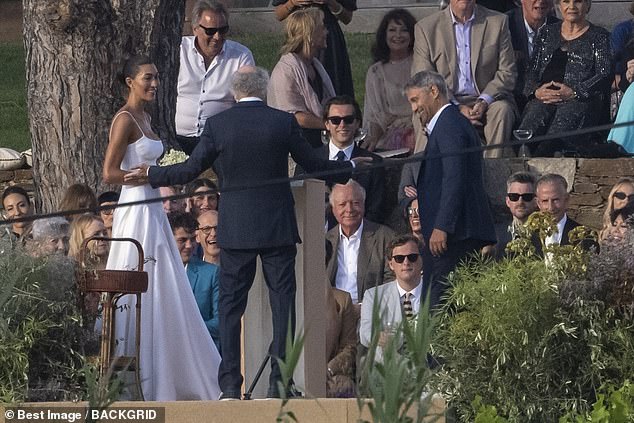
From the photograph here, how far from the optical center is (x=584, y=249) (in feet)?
27.2

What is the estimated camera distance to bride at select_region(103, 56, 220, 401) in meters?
9.36

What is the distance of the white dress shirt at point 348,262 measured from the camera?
10.3 meters

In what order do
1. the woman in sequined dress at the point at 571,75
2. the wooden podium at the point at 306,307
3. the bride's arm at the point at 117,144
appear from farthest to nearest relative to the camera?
the woman in sequined dress at the point at 571,75 < the bride's arm at the point at 117,144 < the wooden podium at the point at 306,307

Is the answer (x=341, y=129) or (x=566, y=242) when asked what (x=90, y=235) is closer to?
(x=341, y=129)

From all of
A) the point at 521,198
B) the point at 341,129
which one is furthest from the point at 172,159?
the point at 521,198

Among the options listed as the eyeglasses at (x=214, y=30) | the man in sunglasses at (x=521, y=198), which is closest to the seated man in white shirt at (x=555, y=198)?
the man in sunglasses at (x=521, y=198)

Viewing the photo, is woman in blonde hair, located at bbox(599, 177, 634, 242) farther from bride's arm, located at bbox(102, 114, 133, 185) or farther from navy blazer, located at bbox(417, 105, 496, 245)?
bride's arm, located at bbox(102, 114, 133, 185)

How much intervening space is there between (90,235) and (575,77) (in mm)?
3735

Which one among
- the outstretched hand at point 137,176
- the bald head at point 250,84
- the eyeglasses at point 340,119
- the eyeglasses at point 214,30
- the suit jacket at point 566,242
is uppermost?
the eyeglasses at point 214,30

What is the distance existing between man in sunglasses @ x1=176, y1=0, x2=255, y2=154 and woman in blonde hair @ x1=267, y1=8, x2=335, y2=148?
52 cm

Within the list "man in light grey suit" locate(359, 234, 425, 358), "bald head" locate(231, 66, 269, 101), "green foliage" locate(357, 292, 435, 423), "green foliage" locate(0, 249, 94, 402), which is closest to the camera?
"green foliage" locate(357, 292, 435, 423)

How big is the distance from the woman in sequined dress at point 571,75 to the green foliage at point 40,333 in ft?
13.7

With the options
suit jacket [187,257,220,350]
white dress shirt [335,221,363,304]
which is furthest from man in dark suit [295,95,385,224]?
suit jacket [187,257,220,350]

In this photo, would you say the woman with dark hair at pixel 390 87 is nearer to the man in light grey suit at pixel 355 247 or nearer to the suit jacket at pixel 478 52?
the suit jacket at pixel 478 52
